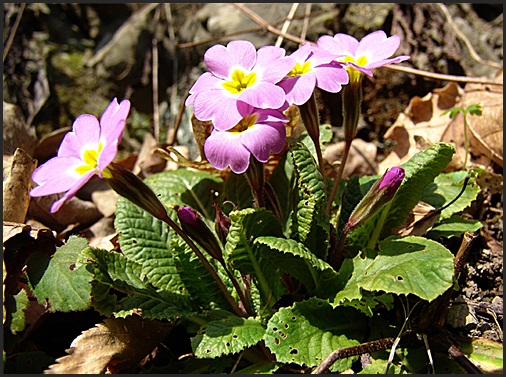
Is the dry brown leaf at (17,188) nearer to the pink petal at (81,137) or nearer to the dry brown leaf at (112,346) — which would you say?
the pink petal at (81,137)

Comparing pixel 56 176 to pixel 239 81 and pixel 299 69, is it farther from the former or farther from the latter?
pixel 299 69

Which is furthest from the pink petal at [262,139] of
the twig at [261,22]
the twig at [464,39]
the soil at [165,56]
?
the twig at [464,39]

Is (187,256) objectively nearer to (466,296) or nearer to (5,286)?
(5,286)

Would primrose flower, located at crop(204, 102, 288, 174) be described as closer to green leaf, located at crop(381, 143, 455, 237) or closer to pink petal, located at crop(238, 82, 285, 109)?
pink petal, located at crop(238, 82, 285, 109)

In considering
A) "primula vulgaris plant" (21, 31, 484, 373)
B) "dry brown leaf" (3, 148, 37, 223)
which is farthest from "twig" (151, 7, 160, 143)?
"primula vulgaris plant" (21, 31, 484, 373)

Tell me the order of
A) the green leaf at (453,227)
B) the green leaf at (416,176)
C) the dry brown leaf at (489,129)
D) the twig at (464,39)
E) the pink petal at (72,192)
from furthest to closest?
the twig at (464,39), the dry brown leaf at (489,129), the green leaf at (453,227), the green leaf at (416,176), the pink petal at (72,192)

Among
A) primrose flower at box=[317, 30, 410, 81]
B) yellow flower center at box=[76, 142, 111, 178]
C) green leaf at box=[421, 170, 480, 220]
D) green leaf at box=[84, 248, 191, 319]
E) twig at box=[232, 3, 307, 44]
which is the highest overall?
twig at box=[232, 3, 307, 44]
